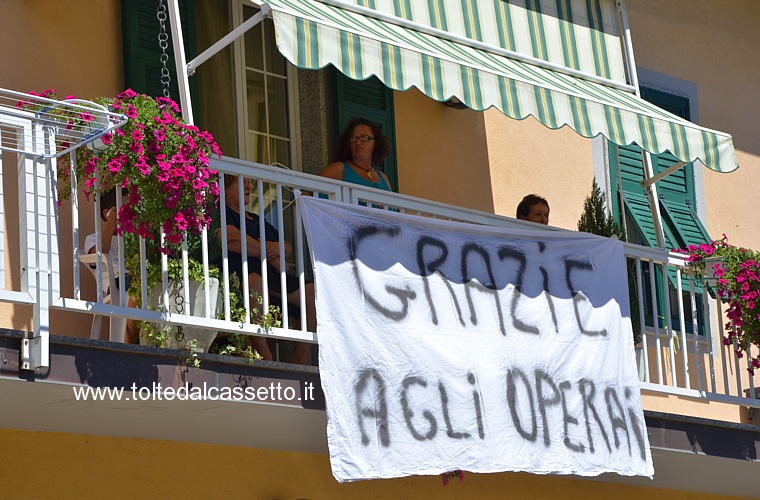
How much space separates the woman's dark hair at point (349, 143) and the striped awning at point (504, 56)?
90 centimetres

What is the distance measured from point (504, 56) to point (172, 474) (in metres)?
3.30

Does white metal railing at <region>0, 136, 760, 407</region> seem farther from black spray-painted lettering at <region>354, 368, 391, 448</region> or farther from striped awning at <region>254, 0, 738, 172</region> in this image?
striped awning at <region>254, 0, 738, 172</region>

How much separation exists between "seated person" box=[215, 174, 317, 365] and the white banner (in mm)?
511

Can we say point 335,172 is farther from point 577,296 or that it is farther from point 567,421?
point 567,421

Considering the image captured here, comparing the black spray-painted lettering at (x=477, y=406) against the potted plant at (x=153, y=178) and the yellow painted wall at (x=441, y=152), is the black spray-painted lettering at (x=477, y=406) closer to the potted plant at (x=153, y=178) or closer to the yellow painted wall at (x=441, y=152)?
the potted plant at (x=153, y=178)

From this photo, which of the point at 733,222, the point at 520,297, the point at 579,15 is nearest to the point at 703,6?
the point at 733,222

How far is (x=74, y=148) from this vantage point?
6375mm

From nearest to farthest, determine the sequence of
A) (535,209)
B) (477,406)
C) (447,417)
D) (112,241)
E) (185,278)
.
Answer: (185,278), (112,241), (447,417), (477,406), (535,209)

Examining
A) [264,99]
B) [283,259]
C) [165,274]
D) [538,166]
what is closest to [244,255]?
[283,259]

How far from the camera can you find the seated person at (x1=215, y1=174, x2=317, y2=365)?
7.73 metres

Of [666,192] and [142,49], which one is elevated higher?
[142,49]

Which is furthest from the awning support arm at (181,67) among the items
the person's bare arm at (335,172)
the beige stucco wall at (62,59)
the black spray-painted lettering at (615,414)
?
the black spray-painted lettering at (615,414)

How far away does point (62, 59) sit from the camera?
27.3 feet

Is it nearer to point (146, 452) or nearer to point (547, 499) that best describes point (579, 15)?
point (547, 499)
